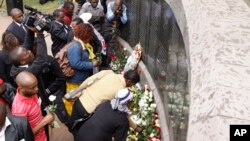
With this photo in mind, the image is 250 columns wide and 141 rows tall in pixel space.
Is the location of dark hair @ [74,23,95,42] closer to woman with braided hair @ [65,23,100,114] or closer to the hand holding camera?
woman with braided hair @ [65,23,100,114]

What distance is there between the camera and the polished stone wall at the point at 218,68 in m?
1.60

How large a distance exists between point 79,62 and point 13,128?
204 centimetres

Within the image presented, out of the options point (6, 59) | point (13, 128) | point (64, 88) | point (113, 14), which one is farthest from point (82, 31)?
point (13, 128)

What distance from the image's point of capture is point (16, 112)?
13.2ft

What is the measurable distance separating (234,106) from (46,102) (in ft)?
11.7

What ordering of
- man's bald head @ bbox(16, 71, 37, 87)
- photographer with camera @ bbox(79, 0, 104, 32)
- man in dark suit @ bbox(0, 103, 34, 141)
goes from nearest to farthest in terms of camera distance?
man in dark suit @ bbox(0, 103, 34, 141), man's bald head @ bbox(16, 71, 37, 87), photographer with camera @ bbox(79, 0, 104, 32)

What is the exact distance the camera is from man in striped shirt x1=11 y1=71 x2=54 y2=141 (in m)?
3.97

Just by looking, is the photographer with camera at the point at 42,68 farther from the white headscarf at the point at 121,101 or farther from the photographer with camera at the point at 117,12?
the photographer with camera at the point at 117,12

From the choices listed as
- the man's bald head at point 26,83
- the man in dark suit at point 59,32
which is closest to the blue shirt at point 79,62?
the man in dark suit at point 59,32

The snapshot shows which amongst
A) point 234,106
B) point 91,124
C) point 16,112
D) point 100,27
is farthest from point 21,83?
point 100,27

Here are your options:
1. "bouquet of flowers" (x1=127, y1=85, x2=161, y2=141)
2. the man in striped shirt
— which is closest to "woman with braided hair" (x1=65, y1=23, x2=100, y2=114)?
"bouquet of flowers" (x1=127, y1=85, x2=161, y2=141)

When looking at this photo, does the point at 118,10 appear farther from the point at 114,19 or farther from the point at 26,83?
the point at 26,83

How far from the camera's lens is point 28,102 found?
4055 mm

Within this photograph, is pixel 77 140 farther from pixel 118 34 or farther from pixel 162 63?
Result: pixel 118 34
